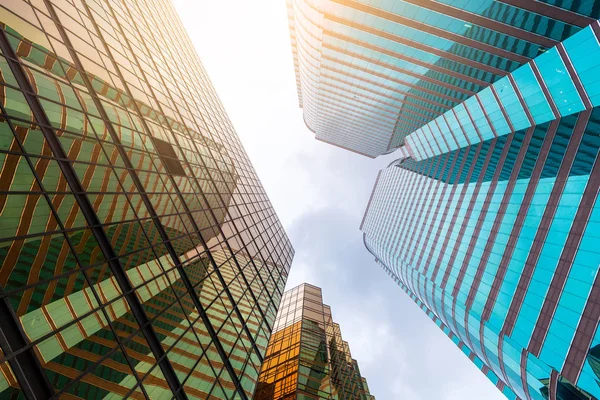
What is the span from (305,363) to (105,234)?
84.3ft

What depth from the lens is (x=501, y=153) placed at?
54.2 metres

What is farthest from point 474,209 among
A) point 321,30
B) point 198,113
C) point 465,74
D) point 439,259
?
point 198,113

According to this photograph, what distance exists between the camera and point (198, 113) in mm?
33125

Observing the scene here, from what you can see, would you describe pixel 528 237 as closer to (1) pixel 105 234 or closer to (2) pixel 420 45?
(2) pixel 420 45

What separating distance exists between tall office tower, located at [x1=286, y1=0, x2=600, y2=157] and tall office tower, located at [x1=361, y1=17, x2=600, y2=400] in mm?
1662

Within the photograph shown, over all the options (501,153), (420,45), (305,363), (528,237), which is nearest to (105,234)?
(305,363)

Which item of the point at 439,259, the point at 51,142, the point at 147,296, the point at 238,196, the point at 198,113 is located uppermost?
the point at 439,259

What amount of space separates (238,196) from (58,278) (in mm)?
24201

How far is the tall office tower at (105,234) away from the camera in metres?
8.70

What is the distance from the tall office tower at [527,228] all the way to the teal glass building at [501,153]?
0.17m

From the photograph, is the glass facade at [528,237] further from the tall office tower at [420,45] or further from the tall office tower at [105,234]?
the tall office tower at [105,234]

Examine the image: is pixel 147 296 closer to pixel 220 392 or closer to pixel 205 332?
pixel 205 332

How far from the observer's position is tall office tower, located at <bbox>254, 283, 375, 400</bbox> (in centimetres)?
2803

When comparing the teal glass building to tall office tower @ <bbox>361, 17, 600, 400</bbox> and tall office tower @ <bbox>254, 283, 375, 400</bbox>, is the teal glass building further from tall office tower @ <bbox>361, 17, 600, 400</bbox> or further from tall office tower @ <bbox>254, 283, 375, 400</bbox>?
tall office tower @ <bbox>254, 283, 375, 400</bbox>
